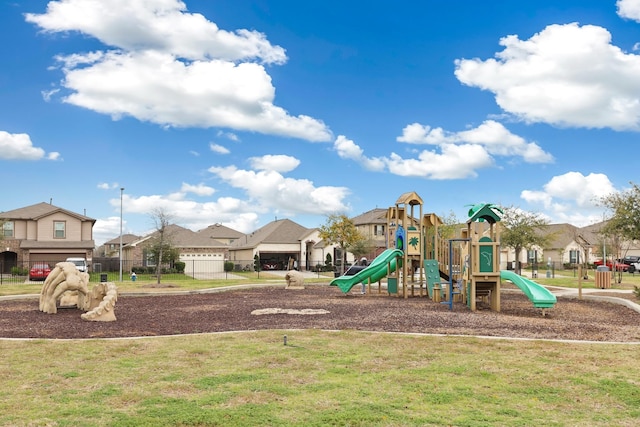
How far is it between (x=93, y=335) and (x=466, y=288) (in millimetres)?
12698

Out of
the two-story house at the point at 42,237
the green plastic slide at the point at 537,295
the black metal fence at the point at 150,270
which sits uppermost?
the two-story house at the point at 42,237

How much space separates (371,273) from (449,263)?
199 inches

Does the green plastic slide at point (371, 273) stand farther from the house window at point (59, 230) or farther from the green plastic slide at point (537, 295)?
the house window at point (59, 230)

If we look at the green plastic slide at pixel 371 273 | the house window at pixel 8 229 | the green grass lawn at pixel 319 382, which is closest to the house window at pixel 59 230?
the house window at pixel 8 229

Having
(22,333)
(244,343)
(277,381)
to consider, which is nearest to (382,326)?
(244,343)

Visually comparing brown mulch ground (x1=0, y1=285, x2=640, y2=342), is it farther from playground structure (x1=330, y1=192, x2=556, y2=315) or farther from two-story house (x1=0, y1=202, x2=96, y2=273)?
two-story house (x1=0, y1=202, x2=96, y2=273)

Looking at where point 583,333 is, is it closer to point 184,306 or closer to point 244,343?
point 244,343

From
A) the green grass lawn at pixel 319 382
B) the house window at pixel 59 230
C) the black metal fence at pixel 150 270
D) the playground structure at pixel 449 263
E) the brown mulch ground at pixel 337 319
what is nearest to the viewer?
the green grass lawn at pixel 319 382

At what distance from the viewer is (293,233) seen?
67.4 meters

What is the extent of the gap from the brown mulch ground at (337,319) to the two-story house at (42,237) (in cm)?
2853

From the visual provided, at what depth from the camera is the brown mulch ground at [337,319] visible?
1325cm

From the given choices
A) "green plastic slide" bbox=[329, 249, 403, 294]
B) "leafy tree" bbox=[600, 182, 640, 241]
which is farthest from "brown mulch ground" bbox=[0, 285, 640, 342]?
"leafy tree" bbox=[600, 182, 640, 241]

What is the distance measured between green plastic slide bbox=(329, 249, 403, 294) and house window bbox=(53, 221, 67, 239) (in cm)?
3513

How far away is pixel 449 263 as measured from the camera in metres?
19.8
